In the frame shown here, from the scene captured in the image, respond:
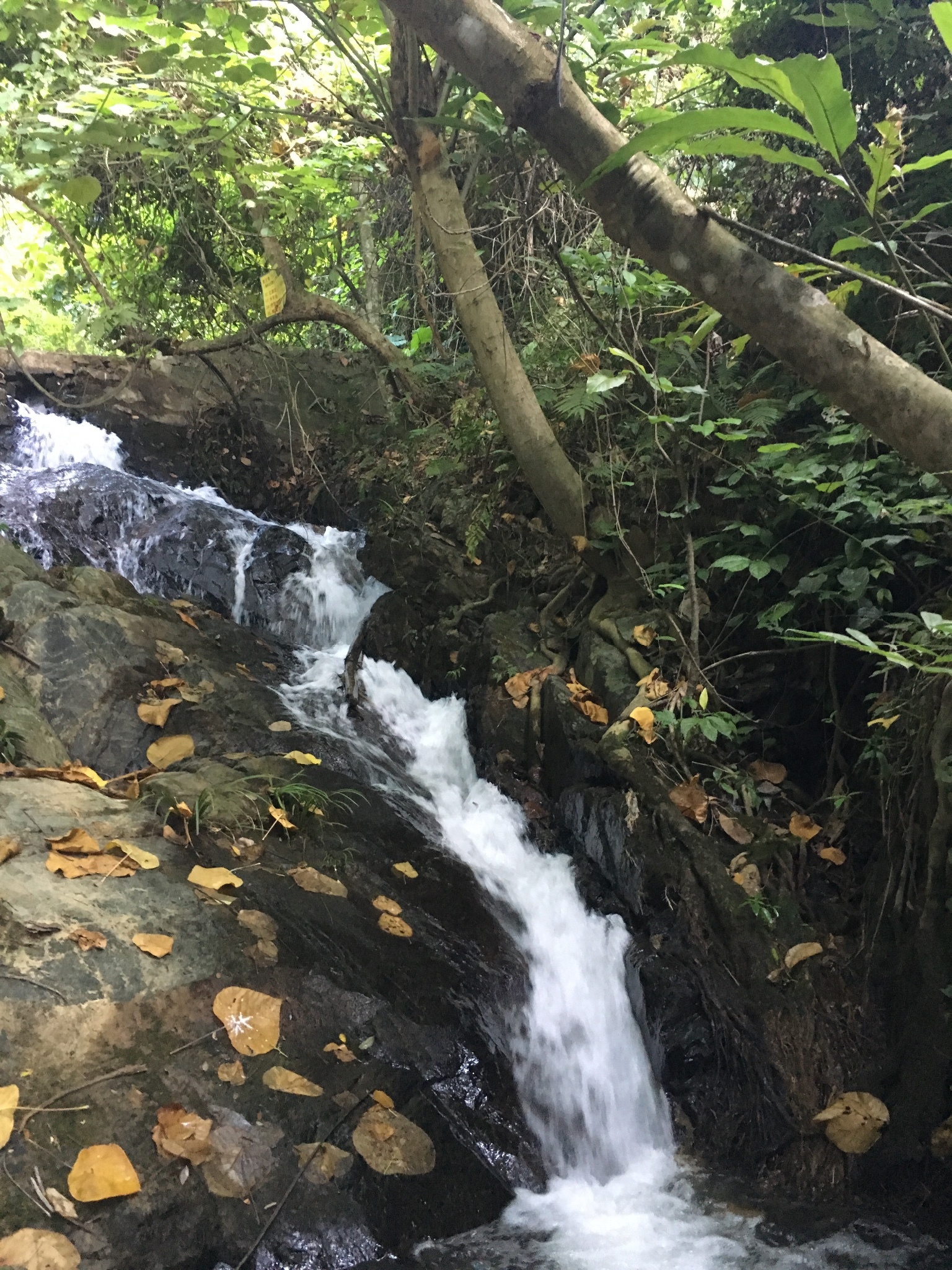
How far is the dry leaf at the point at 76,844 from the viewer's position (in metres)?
2.86

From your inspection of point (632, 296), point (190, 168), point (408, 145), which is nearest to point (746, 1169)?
point (632, 296)

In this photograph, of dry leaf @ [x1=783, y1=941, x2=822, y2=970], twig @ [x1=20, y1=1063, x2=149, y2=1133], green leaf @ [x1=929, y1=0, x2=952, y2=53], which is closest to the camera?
green leaf @ [x1=929, y1=0, x2=952, y2=53]

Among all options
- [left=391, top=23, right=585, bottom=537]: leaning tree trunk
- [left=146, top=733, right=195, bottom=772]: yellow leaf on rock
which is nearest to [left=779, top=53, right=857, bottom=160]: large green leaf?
[left=391, top=23, right=585, bottom=537]: leaning tree trunk

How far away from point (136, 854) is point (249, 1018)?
0.78 m

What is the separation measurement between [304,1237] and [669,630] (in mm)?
3249

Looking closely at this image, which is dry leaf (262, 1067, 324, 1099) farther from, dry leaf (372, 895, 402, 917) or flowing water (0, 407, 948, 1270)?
dry leaf (372, 895, 402, 917)

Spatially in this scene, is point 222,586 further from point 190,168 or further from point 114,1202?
point 114,1202

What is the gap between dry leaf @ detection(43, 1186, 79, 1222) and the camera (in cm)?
191

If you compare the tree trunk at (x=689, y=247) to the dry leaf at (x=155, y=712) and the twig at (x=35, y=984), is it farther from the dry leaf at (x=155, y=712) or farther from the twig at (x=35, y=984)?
the dry leaf at (x=155, y=712)

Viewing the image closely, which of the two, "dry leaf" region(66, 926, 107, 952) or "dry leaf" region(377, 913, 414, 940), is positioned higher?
"dry leaf" region(66, 926, 107, 952)

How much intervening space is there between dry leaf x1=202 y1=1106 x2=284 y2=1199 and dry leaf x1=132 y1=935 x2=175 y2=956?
531mm

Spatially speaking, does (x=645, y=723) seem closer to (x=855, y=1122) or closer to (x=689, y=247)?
(x=855, y=1122)

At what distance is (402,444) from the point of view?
767 cm

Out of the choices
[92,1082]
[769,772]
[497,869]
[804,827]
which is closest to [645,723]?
[769,772]
